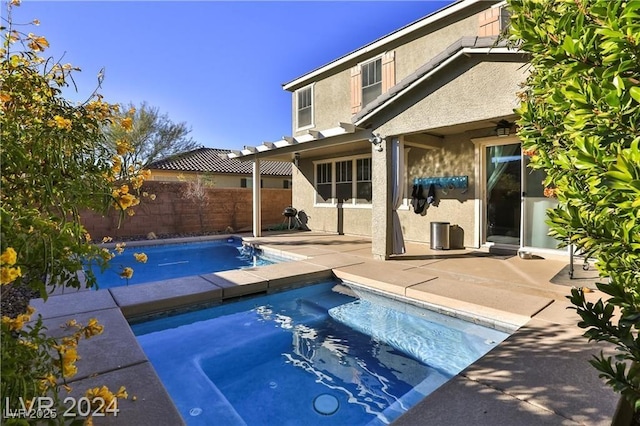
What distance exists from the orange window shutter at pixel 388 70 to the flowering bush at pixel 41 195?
1071cm

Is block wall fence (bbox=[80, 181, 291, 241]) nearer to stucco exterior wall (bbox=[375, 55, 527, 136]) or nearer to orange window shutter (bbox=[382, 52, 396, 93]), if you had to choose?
orange window shutter (bbox=[382, 52, 396, 93])

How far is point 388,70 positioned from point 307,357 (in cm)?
1043

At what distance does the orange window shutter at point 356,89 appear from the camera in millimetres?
12609

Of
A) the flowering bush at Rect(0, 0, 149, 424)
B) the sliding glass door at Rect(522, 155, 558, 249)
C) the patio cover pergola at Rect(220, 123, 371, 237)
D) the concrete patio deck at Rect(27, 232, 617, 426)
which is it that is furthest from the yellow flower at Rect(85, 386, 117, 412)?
the sliding glass door at Rect(522, 155, 558, 249)

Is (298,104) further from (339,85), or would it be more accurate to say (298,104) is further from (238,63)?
(238,63)

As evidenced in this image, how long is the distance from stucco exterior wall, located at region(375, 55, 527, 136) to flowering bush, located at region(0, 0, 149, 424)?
626 centimetres

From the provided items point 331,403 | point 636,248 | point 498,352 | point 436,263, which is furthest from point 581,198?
point 436,263

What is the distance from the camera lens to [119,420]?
2.39m

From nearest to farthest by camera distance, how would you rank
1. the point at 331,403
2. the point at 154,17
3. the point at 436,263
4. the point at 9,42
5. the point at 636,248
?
the point at 636,248, the point at 9,42, the point at 331,403, the point at 154,17, the point at 436,263

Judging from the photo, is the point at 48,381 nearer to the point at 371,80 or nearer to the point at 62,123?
the point at 62,123

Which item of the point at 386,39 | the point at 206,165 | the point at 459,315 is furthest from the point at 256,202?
the point at 206,165

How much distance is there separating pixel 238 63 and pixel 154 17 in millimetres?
5338

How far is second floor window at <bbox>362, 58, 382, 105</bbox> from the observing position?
1210 cm

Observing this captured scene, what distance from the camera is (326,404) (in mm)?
3422
